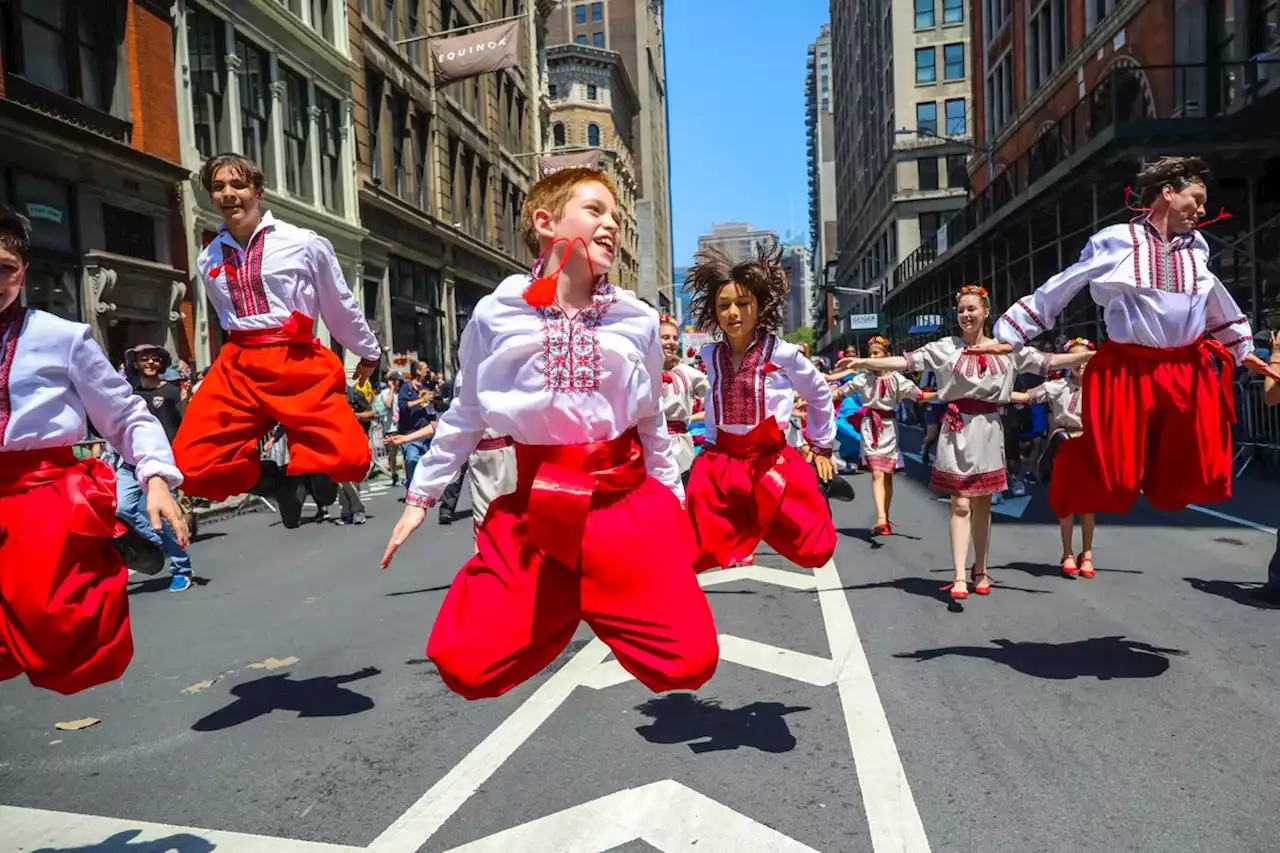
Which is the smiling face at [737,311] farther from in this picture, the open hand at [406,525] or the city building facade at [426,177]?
the city building facade at [426,177]

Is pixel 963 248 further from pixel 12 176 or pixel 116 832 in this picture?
pixel 116 832

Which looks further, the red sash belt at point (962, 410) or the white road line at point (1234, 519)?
the white road line at point (1234, 519)

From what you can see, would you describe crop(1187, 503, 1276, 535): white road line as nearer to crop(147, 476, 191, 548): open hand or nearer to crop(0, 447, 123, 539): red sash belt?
crop(147, 476, 191, 548): open hand

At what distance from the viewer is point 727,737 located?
14.7 ft

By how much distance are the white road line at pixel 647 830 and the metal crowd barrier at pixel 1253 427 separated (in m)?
13.6

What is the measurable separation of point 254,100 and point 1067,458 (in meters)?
22.0

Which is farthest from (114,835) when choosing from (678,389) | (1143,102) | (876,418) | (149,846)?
(1143,102)

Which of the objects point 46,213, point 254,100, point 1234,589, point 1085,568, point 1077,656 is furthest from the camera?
point 254,100

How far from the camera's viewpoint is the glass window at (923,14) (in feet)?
226

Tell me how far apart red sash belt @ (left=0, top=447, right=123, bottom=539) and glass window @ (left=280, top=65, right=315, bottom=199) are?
22434mm

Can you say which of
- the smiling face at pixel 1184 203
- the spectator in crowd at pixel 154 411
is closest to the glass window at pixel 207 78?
the spectator in crowd at pixel 154 411

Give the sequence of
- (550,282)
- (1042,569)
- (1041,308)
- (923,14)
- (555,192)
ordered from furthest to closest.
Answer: (923,14), (1042,569), (1041,308), (555,192), (550,282)

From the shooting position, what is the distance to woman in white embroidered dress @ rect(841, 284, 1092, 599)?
23.6 ft

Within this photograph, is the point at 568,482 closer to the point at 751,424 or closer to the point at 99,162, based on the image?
the point at 751,424
